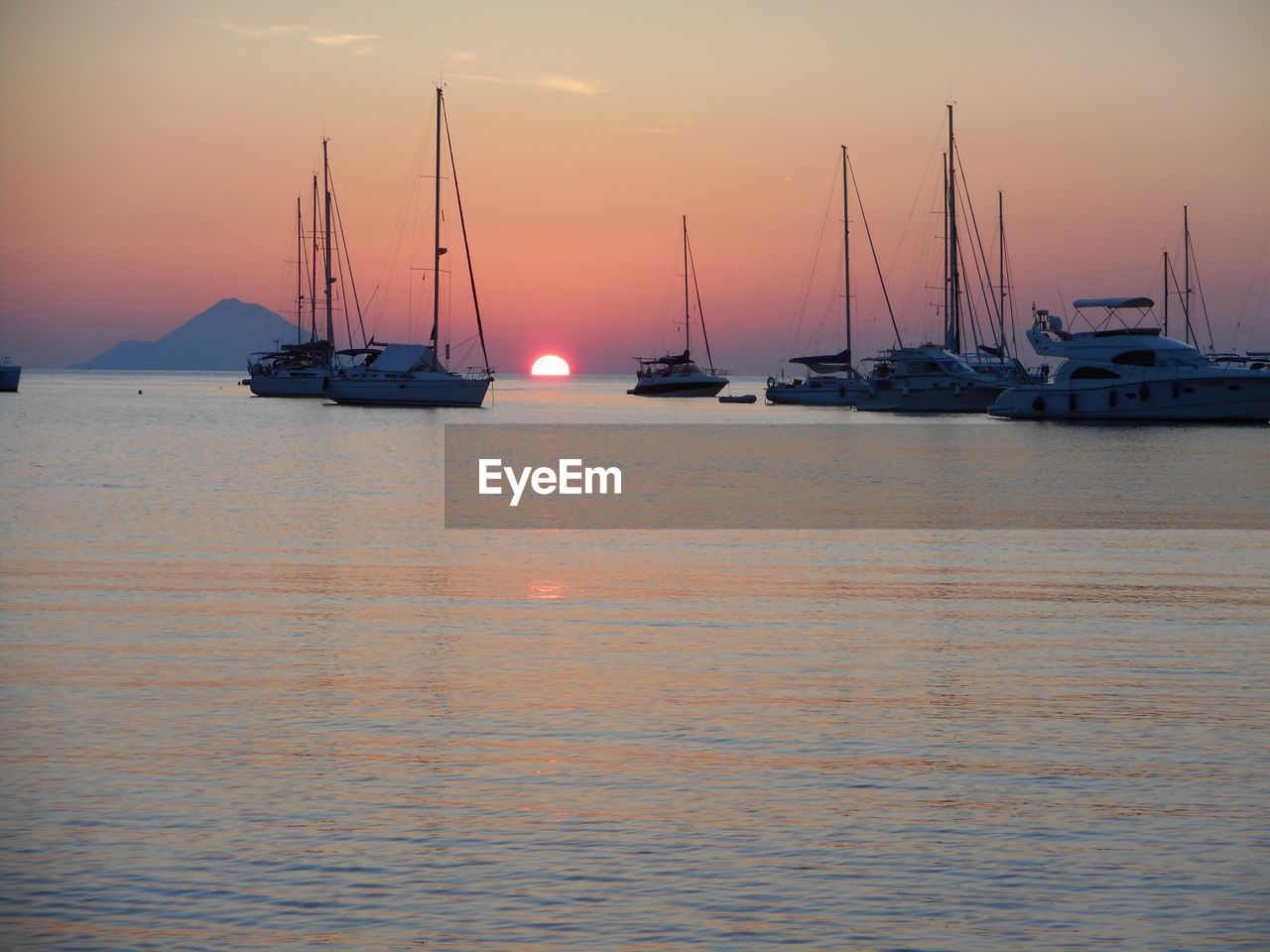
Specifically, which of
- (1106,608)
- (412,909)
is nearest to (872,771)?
(412,909)

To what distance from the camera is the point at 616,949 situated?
7.32 m

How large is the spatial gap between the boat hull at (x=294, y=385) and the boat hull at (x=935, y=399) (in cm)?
4715

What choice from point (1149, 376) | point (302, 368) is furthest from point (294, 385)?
point (1149, 376)

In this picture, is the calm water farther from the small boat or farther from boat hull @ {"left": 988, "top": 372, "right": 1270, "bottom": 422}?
the small boat

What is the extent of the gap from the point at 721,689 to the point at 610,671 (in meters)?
1.33

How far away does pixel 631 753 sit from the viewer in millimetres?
11117

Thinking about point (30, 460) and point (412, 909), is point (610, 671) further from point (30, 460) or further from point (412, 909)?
point (30, 460)

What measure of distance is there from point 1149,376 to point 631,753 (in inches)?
2827

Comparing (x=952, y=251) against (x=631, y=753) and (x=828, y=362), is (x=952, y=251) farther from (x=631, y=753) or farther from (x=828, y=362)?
(x=631, y=753)

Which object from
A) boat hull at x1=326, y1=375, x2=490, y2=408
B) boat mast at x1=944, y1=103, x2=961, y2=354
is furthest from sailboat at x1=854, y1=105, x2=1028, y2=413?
boat hull at x1=326, y1=375, x2=490, y2=408

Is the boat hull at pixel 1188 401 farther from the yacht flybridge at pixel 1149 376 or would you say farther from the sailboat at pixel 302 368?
the sailboat at pixel 302 368

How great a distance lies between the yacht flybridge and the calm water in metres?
55.7

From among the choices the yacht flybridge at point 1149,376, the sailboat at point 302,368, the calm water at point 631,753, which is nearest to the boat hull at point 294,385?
the sailboat at point 302,368

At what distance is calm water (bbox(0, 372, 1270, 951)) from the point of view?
25.7ft
